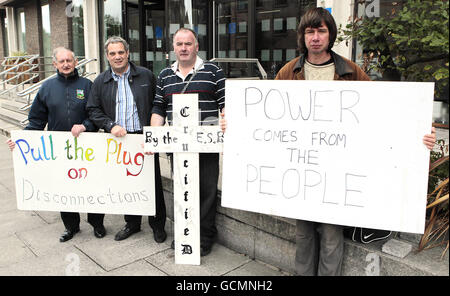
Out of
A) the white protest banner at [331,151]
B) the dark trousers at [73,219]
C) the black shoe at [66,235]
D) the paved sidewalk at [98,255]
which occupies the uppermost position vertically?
the white protest banner at [331,151]

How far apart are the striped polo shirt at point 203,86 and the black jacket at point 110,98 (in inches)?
9.7

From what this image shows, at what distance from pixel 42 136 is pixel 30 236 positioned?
3.39 feet

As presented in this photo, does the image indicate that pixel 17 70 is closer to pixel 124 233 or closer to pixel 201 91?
pixel 124 233

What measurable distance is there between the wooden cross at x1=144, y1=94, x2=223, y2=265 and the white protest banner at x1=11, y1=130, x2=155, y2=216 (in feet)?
1.38

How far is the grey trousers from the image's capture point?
240 centimetres

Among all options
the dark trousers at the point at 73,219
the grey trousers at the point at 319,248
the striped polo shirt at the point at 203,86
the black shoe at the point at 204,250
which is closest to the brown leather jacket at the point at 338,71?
the striped polo shirt at the point at 203,86

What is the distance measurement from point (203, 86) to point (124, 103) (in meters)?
0.75

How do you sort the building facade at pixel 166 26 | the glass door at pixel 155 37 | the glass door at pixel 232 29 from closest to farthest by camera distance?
the building facade at pixel 166 26 → the glass door at pixel 232 29 → the glass door at pixel 155 37

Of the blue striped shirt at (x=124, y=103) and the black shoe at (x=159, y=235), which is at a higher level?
the blue striped shirt at (x=124, y=103)

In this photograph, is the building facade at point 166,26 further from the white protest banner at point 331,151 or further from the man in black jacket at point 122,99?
the white protest banner at point 331,151

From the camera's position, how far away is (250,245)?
3.27m

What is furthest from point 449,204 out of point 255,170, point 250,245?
point 250,245

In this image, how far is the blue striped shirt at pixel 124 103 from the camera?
3303mm

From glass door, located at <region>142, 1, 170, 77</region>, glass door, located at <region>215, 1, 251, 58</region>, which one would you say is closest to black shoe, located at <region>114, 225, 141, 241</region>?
glass door, located at <region>215, 1, 251, 58</region>
